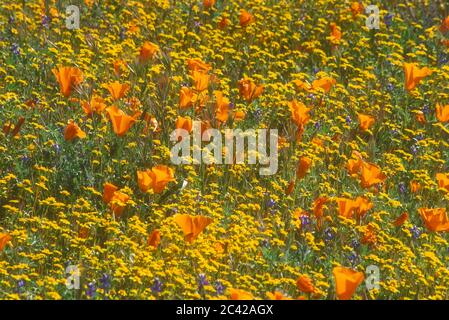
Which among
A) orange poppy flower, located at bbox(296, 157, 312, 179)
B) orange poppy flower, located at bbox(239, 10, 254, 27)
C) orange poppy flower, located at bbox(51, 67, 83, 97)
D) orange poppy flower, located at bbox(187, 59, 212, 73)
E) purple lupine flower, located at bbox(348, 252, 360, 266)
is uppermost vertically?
orange poppy flower, located at bbox(239, 10, 254, 27)

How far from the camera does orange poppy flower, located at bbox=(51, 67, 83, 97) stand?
511cm

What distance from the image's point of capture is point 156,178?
15.0ft

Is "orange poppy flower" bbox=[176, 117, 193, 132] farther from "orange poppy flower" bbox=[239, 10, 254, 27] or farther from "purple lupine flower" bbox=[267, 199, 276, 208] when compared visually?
"orange poppy flower" bbox=[239, 10, 254, 27]

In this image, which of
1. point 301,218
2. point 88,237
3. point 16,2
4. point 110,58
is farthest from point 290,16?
point 88,237

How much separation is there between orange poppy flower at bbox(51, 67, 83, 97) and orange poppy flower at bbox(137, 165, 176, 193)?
2.71 feet

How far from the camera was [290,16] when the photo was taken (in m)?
6.86

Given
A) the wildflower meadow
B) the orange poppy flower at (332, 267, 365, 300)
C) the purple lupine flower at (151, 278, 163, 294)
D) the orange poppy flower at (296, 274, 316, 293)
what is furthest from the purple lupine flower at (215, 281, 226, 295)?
the orange poppy flower at (332, 267, 365, 300)

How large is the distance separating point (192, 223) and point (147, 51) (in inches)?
66.1

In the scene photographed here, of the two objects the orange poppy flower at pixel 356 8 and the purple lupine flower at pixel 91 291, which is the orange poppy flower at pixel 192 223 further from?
the orange poppy flower at pixel 356 8

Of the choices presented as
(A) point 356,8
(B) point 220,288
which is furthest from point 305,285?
(A) point 356,8

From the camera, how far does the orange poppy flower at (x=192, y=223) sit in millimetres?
4277

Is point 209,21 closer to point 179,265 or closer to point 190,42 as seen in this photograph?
point 190,42

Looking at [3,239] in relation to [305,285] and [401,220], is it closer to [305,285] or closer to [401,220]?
[305,285]
